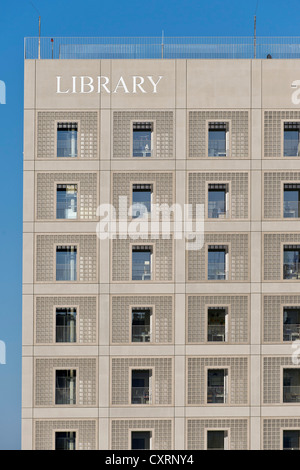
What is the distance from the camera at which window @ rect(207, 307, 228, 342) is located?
22.5 meters

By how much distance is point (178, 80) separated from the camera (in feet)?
74.3

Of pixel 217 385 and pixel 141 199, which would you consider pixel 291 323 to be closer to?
pixel 217 385

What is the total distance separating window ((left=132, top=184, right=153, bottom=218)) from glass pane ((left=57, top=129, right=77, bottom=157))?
2.72 m

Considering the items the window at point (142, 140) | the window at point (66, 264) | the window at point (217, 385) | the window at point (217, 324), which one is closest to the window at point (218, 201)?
the window at point (142, 140)

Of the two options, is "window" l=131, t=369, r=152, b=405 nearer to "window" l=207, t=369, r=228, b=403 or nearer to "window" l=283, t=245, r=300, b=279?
"window" l=207, t=369, r=228, b=403

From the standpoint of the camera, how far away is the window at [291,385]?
22609mm

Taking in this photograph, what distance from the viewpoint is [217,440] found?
886 inches

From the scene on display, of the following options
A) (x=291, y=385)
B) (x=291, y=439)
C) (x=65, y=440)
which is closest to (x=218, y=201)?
(x=291, y=385)

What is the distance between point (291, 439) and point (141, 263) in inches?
344

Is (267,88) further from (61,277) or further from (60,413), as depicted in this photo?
(60,413)

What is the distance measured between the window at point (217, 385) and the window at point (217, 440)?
4.04 ft

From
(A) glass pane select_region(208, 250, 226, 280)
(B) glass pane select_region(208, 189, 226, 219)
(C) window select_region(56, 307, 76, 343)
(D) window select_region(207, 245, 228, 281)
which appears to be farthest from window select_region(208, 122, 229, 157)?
(C) window select_region(56, 307, 76, 343)
